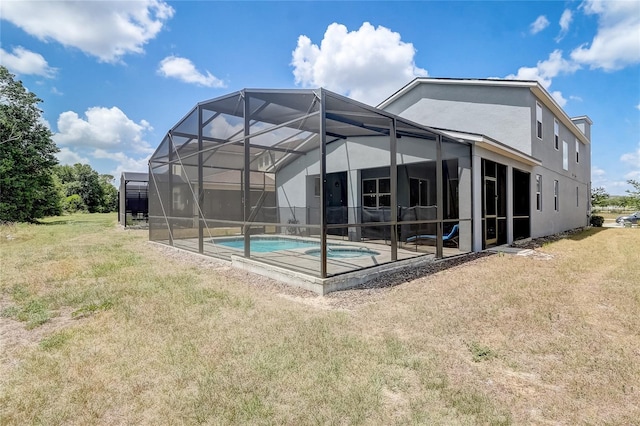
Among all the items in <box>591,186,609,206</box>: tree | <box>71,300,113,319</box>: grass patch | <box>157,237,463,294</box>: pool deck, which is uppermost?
<box>591,186,609,206</box>: tree

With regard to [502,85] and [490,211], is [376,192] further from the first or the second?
[502,85]

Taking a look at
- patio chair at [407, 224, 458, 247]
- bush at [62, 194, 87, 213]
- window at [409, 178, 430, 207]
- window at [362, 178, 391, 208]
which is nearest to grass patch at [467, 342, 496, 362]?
patio chair at [407, 224, 458, 247]

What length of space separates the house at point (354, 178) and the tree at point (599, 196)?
21711mm

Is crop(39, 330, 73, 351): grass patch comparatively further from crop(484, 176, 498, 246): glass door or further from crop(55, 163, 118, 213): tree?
crop(55, 163, 118, 213): tree

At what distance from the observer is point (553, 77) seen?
14492 millimetres

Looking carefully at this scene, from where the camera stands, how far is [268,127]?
7.18 meters

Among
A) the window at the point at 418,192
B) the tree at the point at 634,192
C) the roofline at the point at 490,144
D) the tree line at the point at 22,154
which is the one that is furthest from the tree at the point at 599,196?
the tree line at the point at 22,154

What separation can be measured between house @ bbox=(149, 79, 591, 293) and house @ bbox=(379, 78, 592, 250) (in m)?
0.04

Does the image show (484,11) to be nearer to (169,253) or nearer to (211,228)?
(211,228)

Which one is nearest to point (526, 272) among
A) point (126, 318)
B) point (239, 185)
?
point (126, 318)

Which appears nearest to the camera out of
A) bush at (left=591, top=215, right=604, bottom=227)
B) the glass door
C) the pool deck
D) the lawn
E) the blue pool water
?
the lawn

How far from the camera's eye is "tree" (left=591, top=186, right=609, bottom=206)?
30.0 meters

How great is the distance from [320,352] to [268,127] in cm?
542

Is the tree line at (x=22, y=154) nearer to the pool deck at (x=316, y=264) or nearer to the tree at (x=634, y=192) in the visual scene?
the pool deck at (x=316, y=264)
